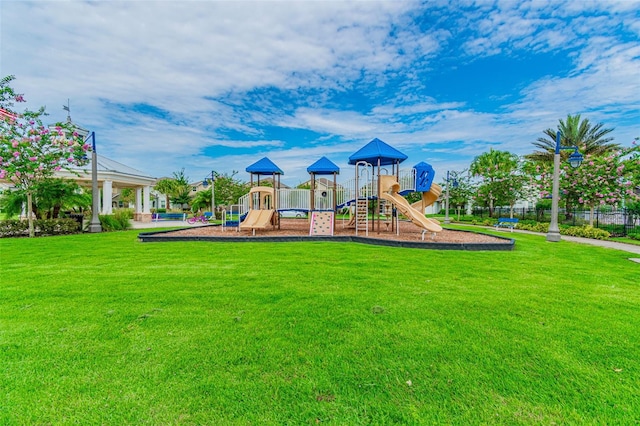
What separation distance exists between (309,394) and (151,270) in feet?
17.1

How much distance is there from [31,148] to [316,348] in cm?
1659

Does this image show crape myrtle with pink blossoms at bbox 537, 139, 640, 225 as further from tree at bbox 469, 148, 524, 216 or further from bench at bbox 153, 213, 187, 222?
bench at bbox 153, 213, 187, 222

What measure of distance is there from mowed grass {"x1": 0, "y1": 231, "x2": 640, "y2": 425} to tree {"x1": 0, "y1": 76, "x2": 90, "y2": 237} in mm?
10018

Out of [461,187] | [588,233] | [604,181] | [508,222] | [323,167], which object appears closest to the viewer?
[323,167]

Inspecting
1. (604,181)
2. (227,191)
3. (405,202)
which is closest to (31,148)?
(405,202)

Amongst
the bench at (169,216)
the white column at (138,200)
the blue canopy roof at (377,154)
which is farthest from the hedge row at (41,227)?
the blue canopy roof at (377,154)

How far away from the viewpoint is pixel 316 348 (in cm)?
291

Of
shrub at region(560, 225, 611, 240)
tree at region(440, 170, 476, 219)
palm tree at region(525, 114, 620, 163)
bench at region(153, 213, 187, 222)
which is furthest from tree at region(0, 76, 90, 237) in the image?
palm tree at region(525, 114, 620, 163)

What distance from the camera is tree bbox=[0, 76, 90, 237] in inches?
488

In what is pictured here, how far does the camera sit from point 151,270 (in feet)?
20.2

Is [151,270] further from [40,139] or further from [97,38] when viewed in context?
[40,139]

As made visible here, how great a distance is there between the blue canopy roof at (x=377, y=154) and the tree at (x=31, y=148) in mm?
13028

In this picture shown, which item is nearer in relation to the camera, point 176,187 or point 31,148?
point 31,148

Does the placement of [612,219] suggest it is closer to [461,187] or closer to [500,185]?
[500,185]
